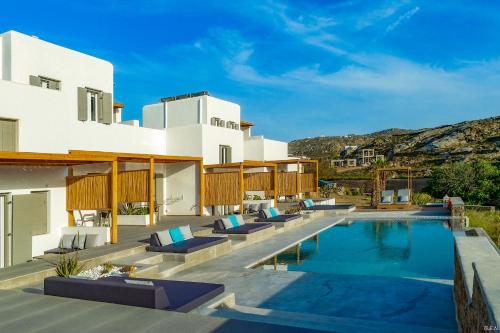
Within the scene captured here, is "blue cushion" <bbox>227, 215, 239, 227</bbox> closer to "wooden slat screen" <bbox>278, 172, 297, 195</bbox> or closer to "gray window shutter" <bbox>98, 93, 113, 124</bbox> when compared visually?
"gray window shutter" <bbox>98, 93, 113, 124</bbox>

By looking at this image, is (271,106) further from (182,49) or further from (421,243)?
(421,243)

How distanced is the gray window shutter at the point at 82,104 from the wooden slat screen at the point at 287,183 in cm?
1180

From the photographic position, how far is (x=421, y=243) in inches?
616

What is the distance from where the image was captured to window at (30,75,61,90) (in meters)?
15.7

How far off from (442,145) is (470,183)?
113 ft

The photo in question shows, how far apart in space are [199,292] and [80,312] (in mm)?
1829

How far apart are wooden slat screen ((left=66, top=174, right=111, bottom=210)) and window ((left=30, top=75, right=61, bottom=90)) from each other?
5.12 meters

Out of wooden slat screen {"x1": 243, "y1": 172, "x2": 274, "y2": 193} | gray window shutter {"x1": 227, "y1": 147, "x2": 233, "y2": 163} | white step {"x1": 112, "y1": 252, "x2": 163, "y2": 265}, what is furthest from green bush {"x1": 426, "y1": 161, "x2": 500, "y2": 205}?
white step {"x1": 112, "y1": 252, "x2": 163, "y2": 265}

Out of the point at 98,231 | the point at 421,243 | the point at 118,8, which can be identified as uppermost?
the point at 118,8

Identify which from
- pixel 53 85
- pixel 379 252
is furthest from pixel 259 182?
pixel 53 85

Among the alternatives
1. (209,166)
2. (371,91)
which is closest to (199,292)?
(209,166)

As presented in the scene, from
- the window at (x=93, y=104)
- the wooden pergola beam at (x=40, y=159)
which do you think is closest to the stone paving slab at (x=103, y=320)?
the wooden pergola beam at (x=40, y=159)

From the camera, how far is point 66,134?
504 inches

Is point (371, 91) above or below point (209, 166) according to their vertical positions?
above
